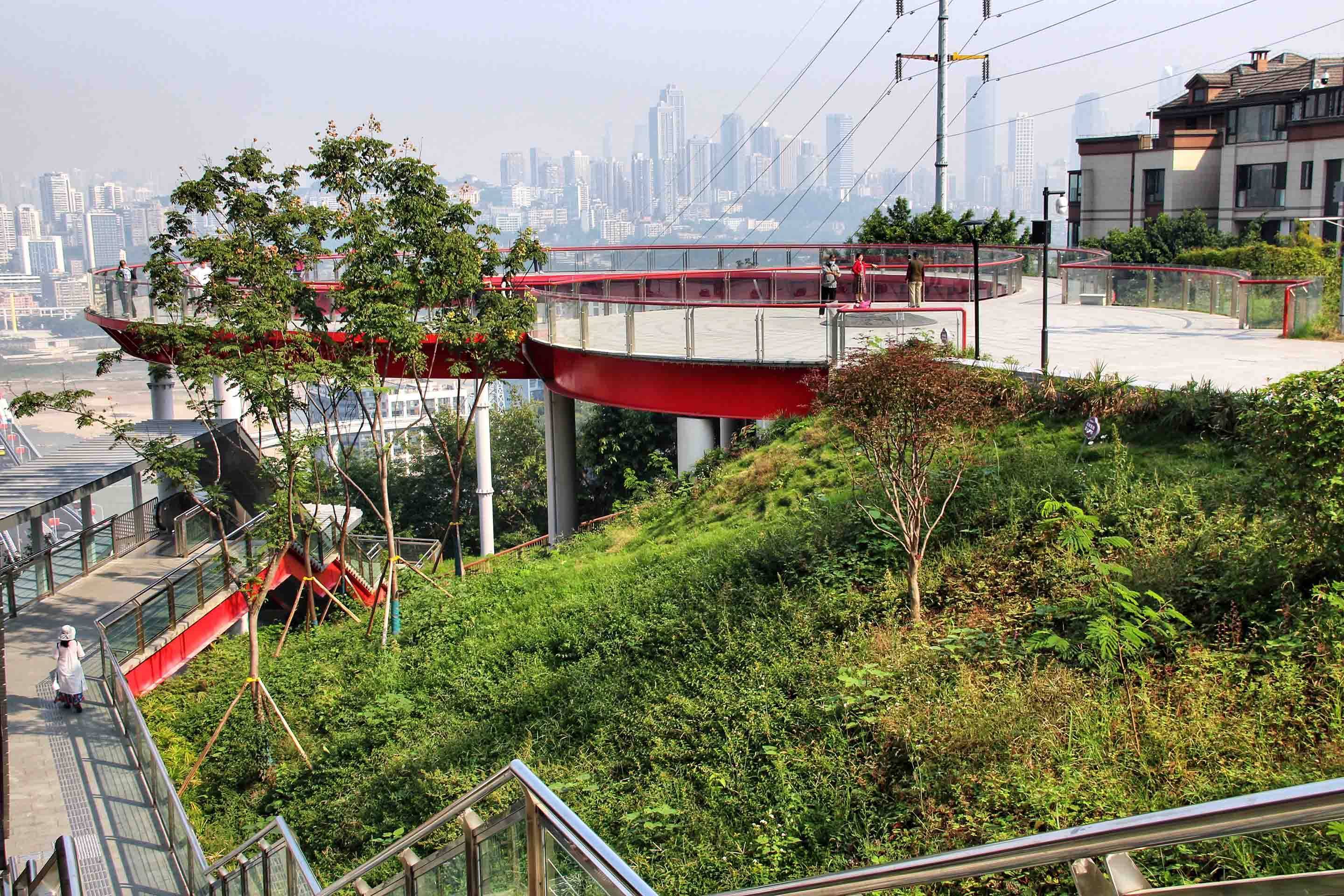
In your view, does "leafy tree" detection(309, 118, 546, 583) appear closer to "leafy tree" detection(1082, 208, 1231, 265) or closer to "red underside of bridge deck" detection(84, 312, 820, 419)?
"red underside of bridge deck" detection(84, 312, 820, 419)

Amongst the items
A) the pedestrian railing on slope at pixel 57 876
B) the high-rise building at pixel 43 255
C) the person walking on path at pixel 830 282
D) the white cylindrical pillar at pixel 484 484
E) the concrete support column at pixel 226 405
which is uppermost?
the high-rise building at pixel 43 255

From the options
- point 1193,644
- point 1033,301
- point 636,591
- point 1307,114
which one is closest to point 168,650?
point 636,591

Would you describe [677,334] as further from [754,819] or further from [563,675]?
[754,819]

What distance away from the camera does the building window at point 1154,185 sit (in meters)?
53.8

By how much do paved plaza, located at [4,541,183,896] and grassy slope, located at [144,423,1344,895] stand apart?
3.39ft

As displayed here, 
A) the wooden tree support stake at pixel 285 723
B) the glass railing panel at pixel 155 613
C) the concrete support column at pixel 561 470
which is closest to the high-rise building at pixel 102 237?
the concrete support column at pixel 561 470

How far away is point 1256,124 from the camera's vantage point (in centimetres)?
5009

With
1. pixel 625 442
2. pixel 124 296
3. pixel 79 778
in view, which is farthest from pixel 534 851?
pixel 625 442

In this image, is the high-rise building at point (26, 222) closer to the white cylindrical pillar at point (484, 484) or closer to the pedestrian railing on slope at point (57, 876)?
the white cylindrical pillar at point (484, 484)

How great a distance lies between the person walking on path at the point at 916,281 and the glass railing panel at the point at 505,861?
19.0 metres

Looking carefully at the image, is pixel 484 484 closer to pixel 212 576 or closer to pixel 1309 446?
pixel 212 576

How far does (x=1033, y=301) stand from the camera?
27047 millimetres

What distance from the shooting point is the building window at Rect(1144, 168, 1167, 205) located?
53.8 m

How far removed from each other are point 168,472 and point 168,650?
117 inches
